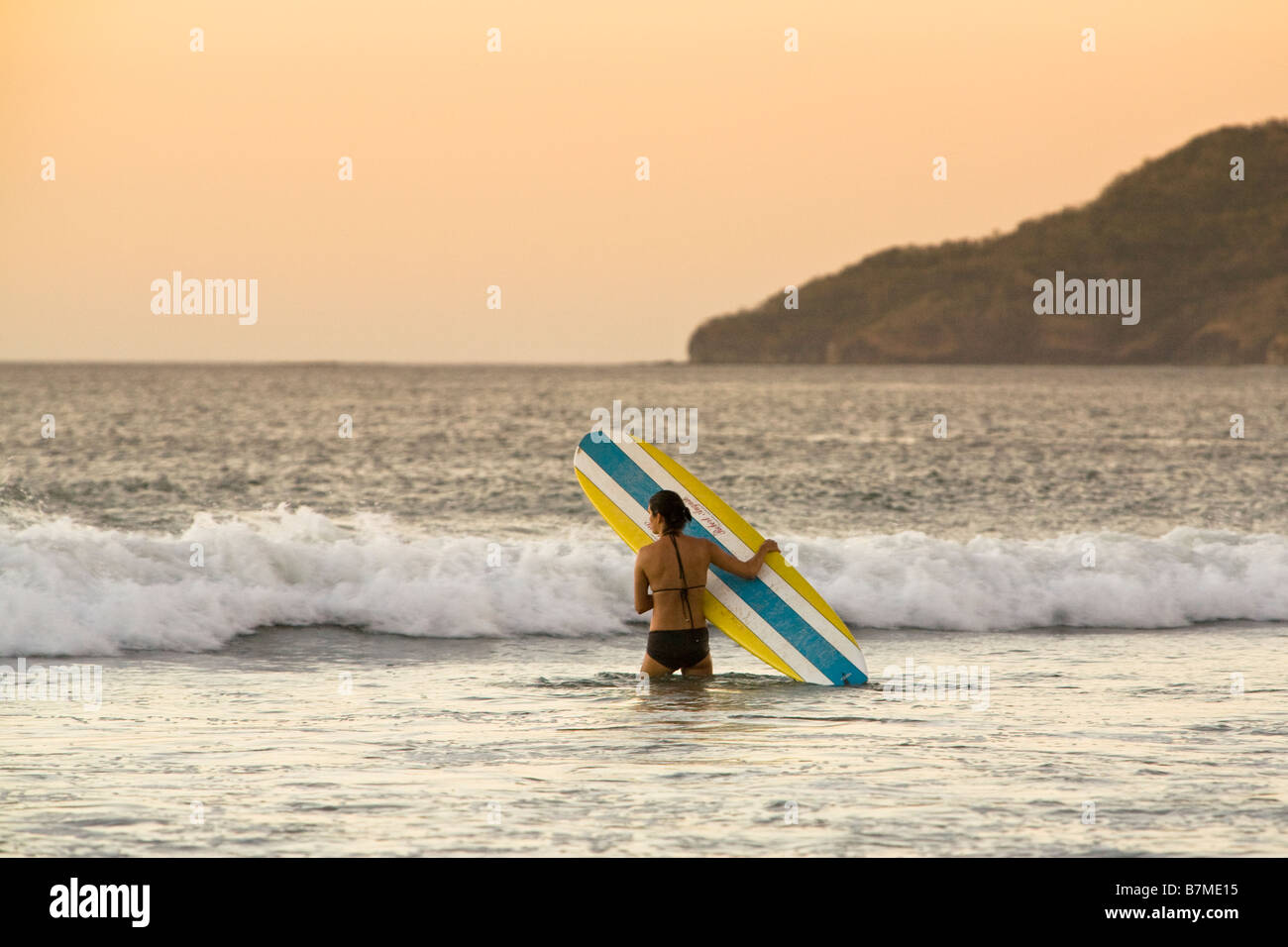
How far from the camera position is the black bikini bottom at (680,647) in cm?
849

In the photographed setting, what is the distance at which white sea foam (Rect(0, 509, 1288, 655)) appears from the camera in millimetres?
10648

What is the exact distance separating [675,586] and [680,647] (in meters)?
0.41

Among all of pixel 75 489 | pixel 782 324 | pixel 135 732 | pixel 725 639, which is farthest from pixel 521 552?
pixel 782 324

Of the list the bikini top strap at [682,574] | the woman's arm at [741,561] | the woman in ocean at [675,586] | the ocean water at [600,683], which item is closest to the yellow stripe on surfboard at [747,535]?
the woman's arm at [741,561]

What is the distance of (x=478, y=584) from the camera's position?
12188mm

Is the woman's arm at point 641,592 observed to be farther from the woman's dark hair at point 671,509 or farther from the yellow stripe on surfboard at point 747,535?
the yellow stripe on surfboard at point 747,535

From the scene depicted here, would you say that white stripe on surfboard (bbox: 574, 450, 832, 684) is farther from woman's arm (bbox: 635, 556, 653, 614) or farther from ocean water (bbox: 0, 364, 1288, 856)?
woman's arm (bbox: 635, 556, 653, 614)

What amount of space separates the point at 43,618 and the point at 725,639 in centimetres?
521

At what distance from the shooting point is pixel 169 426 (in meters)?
38.4

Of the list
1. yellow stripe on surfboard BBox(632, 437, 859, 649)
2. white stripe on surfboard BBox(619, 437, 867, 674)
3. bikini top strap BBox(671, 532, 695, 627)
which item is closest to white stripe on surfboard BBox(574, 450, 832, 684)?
white stripe on surfboard BBox(619, 437, 867, 674)

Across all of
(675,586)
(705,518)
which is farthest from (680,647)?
(705,518)

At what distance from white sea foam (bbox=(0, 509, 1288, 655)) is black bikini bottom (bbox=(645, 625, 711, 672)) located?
124 inches
